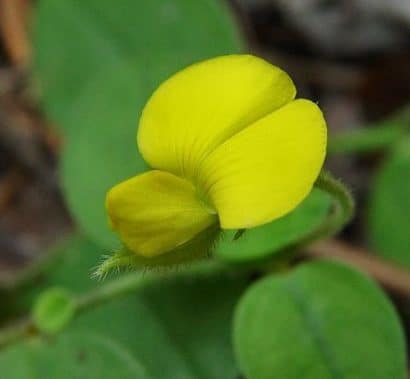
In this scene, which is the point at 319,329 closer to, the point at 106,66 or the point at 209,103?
the point at 209,103

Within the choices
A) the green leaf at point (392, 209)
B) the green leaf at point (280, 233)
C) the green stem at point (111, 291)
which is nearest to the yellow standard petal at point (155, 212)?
the green leaf at point (280, 233)

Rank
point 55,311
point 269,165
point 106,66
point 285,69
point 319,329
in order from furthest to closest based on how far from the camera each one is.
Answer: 1. point 285,69
2. point 106,66
3. point 55,311
4. point 319,329
5. point 269,165

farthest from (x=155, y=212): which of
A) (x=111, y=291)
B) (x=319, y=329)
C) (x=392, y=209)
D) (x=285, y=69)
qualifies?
(x=285, y=69)

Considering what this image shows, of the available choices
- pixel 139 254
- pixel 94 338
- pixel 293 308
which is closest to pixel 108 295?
pixel 94 338

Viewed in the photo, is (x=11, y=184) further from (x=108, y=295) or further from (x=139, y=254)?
(x=139, y=254)

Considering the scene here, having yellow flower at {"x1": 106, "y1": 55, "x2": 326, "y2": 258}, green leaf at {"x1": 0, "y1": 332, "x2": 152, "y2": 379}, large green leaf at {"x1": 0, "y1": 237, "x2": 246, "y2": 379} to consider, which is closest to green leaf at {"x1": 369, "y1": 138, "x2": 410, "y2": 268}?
large green leaf at {"x1": 0, "y1": 237, "x2": 246, "y2": 379}

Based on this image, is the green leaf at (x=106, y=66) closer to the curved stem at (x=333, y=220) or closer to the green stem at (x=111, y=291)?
the green stem at (x=111, y=291)
